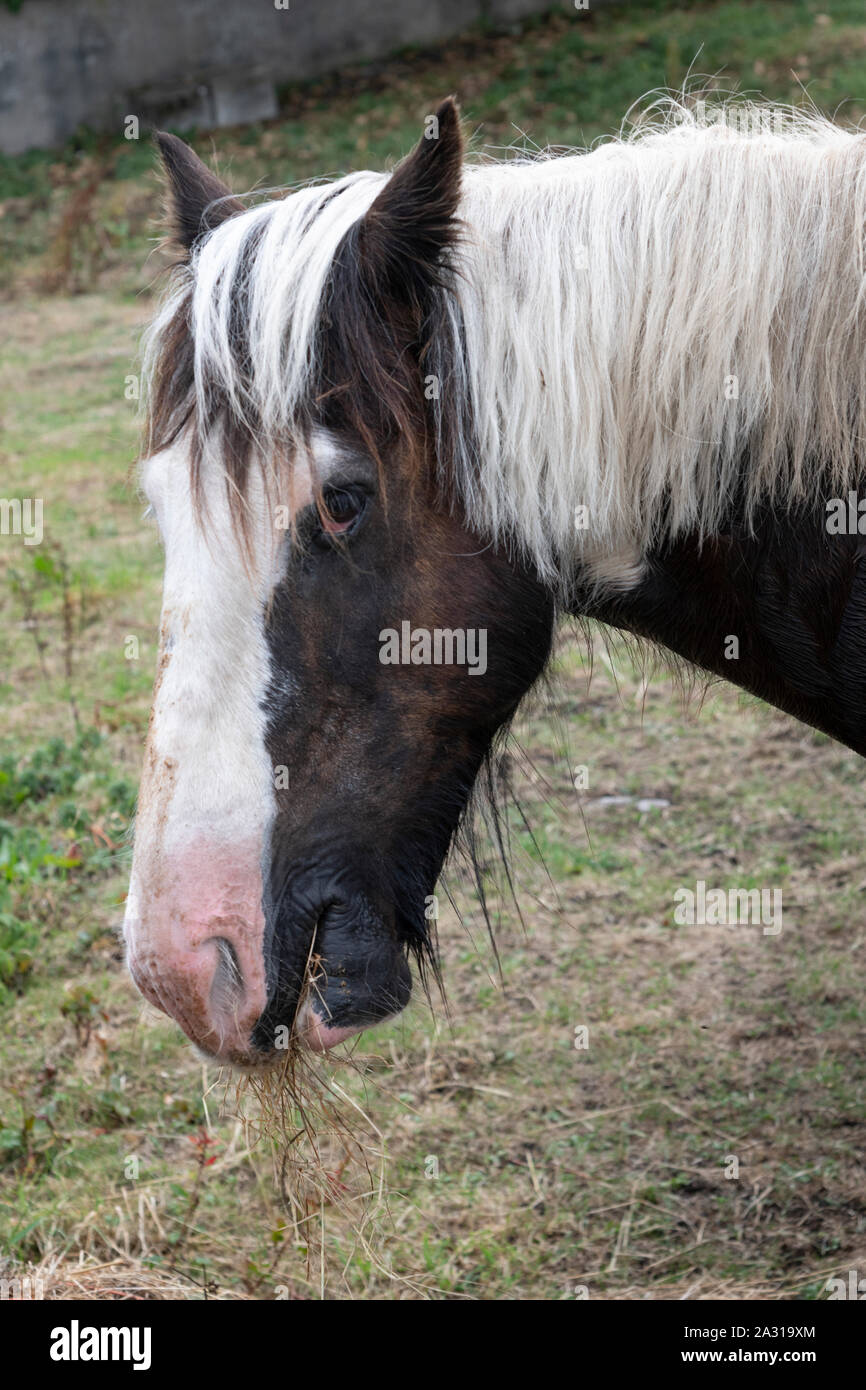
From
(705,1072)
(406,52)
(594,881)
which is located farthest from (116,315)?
(705,1072)

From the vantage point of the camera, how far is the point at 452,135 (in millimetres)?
2074

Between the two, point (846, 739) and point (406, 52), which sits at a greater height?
point (406, 52)

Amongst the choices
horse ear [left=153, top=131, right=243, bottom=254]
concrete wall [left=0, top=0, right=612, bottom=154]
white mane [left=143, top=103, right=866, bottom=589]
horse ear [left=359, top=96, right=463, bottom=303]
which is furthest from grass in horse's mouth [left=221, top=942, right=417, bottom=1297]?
concrete wall [left=0, top=0, right=612, bottom=154]

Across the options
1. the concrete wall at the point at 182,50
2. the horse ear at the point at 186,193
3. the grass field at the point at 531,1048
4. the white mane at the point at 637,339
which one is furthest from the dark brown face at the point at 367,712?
the concrete wall at the point at 182,50

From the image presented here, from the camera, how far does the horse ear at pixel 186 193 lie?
101 inches

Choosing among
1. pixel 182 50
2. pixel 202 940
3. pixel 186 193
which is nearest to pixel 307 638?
pixel 202 940

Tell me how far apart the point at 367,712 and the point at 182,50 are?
19121mm

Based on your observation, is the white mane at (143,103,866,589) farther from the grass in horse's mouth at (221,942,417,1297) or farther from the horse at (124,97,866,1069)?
the grass in horse's mouth at (221,942,417,1297)

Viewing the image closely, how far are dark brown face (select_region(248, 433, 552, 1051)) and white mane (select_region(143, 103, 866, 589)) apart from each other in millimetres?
130

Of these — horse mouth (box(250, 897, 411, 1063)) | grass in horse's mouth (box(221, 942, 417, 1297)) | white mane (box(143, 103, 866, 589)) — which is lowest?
grass in horse's mouth (box(221, 942, 417, 1297))

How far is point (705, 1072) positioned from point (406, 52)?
726 inches

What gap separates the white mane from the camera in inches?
87.4

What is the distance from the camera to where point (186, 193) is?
2.58 meters
